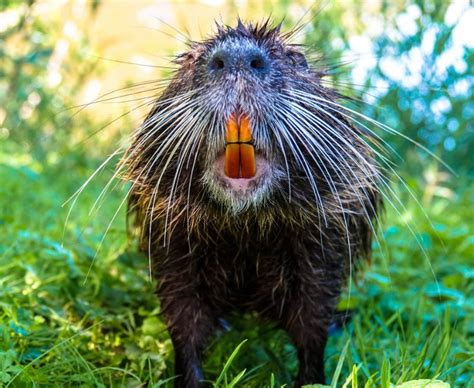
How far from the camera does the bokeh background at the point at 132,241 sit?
2123mm

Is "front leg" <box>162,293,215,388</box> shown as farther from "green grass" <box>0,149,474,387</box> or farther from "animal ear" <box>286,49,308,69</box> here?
"animal ear" <box>286,49,308,69</box>

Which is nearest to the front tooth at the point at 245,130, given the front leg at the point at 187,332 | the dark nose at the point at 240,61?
the dark nose at the point at 240,61

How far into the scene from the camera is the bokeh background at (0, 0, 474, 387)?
2.12m

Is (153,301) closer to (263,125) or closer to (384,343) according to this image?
(384,343)

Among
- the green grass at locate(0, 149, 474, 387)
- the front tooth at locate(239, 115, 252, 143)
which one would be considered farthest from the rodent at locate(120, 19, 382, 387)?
the green grass at locate(0, 149, 474, 387)

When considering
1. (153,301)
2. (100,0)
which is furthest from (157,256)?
(100,0)

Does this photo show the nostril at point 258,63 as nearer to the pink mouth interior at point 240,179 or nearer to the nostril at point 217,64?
the nostril at point 217,64

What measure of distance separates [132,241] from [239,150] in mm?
1256

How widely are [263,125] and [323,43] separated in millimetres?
3440

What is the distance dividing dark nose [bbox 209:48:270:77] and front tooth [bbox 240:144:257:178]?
0.18 meters

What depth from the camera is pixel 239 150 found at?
173 centimetres

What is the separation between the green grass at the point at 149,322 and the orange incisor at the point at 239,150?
19.4 inches

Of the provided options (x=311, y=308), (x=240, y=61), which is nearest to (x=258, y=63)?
(x=240, y=61)

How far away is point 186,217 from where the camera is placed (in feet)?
6.55
